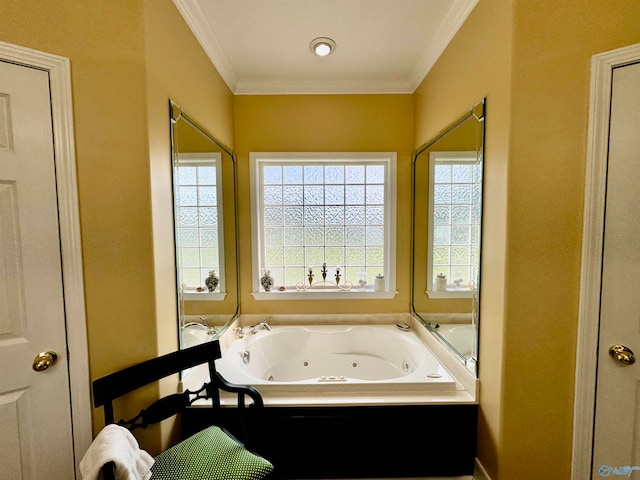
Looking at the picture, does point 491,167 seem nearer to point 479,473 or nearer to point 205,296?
point 479,473

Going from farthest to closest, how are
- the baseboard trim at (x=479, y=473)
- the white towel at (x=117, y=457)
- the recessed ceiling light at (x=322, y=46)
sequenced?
the recessed ceiling light at (x=322, y=46) < the baseboard trim at (x=479, y=473) < the white towel at (x=117, y=457)

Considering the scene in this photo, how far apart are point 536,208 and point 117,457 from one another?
1.84 metres

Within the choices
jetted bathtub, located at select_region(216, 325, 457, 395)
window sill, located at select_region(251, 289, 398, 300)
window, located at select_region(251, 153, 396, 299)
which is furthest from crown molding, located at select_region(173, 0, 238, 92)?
jetted bathtub, located at select_region(216, 325, 457, 395)

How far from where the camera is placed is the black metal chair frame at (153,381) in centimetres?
115

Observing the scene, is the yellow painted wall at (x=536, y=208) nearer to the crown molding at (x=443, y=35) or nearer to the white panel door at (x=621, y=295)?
the white panel door at (x=621, y=295)

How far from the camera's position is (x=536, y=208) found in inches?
49.8

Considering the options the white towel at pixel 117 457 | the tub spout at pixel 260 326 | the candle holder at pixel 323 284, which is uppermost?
the candle holder at pixel 323 284

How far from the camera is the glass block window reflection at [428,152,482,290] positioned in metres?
1.59

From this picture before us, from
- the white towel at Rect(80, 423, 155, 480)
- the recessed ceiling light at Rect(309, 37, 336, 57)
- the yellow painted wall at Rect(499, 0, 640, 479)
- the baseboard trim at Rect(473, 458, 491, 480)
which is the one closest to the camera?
the white towel at Rect(80, 423, 155, 480)

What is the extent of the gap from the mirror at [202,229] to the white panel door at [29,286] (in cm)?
47

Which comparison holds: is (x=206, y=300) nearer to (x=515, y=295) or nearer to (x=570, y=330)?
(x=515, y=295)

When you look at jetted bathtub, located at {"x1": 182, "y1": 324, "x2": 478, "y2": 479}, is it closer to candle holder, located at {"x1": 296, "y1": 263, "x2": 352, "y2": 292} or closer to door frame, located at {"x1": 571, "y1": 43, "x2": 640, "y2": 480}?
door frame, located at {"x1": 571, "y1": 43, "x2": 640, "y2": 480}

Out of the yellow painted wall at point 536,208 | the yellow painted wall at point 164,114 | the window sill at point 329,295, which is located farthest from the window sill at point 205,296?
the yellow painted wall at point 536,208

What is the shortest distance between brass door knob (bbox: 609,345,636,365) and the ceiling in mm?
1780
